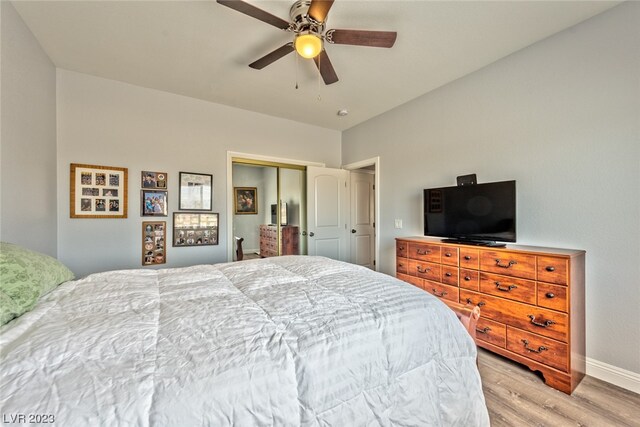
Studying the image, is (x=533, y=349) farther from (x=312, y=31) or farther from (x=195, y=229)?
(x=195, y=229)

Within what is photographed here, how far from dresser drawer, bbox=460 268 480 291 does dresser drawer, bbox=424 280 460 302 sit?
96 mm

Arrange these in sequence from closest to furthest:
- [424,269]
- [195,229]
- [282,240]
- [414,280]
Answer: [424,269] → [414,280] → [195,229] → [282,240]

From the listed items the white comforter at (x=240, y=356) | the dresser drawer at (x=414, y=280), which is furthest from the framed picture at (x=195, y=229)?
the dresser drawer at (x=414, y=280)

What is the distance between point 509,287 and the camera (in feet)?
6.88

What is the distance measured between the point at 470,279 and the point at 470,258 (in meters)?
0.19

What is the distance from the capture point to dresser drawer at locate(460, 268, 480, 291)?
7.54ft

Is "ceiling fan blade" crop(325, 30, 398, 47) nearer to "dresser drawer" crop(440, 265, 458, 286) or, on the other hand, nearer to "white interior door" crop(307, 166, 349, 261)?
"dresser drawer" crop(440, 265, 458, 286)

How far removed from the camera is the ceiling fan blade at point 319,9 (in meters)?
1.48

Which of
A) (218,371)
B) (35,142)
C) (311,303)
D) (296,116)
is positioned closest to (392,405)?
(311,303)

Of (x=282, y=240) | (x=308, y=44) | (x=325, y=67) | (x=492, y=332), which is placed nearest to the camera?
(x=308, y=44)

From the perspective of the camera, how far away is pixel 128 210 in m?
2.93

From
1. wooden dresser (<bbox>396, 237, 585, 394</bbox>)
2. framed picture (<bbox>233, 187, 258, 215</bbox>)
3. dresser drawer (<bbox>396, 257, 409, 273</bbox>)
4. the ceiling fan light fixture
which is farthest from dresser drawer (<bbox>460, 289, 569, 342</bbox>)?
framed picture (<bbox>233, 187, 258, 215</bbox>)

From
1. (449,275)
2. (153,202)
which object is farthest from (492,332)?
(153,202)

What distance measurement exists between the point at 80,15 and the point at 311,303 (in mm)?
2631
